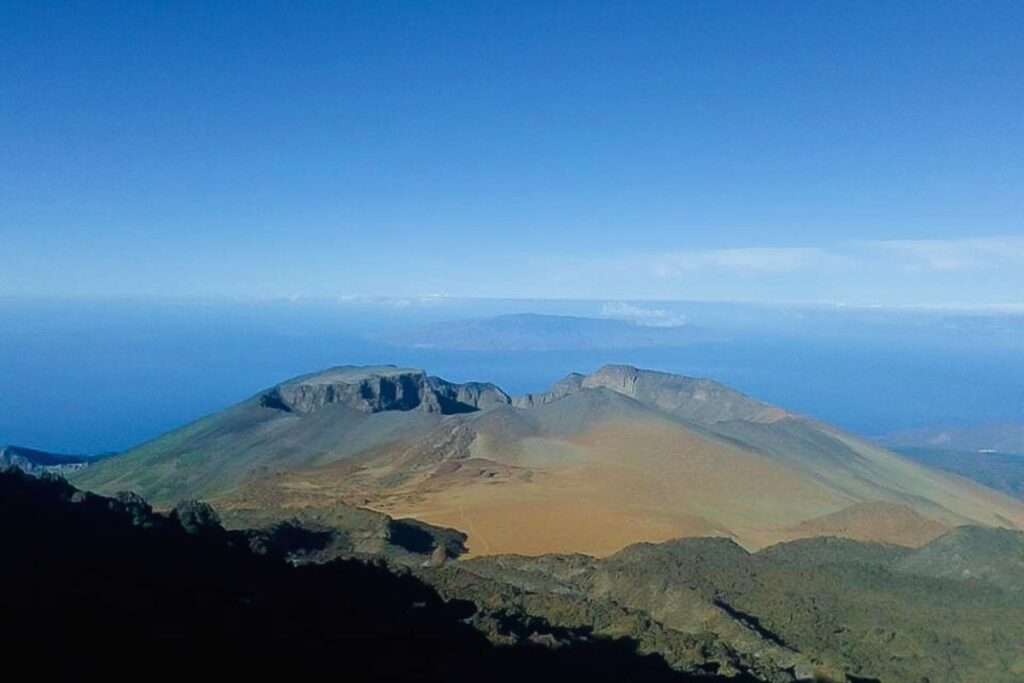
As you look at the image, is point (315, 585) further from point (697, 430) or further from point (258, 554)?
point (697, 430)

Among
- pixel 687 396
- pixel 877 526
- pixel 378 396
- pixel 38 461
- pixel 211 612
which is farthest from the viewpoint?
pixel 687 396

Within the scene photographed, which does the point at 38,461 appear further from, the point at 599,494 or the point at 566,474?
the point at 599,494

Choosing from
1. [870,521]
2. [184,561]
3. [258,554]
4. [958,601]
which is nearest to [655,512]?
[870,521]

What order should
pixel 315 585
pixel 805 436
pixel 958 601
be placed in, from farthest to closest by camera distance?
pixel 805 436, pixel 958 601, pixel 315 585

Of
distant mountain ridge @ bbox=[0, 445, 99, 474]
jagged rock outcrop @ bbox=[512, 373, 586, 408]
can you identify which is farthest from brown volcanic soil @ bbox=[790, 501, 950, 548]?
distant mountain ridge @ bbox=[0, 445, 99, 474]

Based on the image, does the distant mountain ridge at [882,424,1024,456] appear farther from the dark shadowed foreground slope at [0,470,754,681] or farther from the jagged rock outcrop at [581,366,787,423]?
the dark shadowed foreground slope at [0,470,754,681]

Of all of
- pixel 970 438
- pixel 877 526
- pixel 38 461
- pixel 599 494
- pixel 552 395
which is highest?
pixel 552 395

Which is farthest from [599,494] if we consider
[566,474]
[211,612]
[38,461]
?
[38,461]
